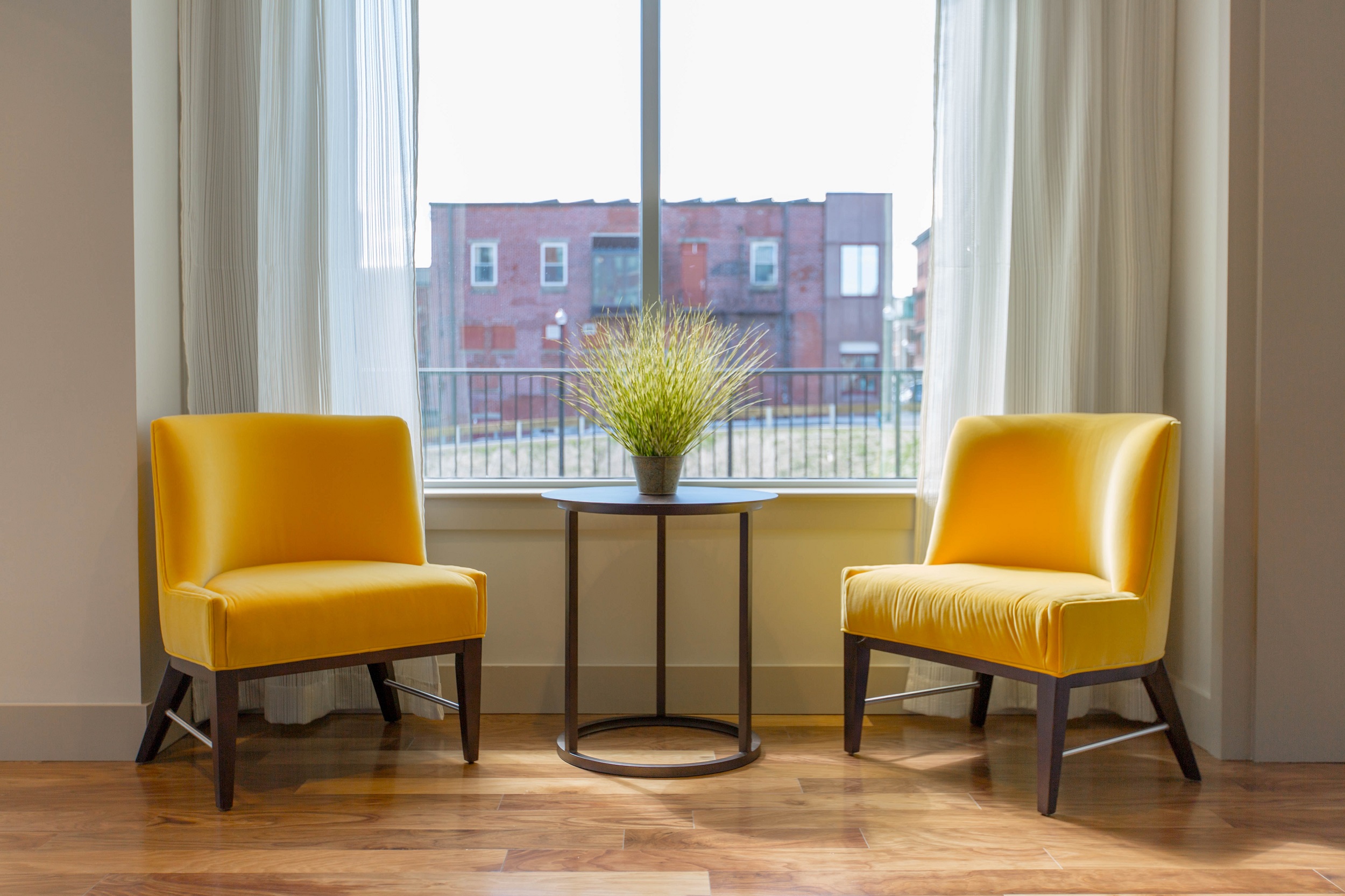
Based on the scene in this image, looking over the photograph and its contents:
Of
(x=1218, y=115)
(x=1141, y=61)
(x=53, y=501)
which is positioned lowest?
(x=53, y=501)

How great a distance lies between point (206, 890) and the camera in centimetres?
170

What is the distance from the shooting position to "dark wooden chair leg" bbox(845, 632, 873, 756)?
245 centimetres

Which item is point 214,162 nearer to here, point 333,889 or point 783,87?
point 783,87

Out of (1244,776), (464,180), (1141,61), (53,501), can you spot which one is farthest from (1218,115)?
(53,501)

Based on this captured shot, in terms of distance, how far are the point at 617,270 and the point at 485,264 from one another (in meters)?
0.43

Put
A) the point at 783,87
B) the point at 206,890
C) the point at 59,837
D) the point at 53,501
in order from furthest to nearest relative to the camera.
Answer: the point at 783,87, the point at 53,501, the point at 59,837, the point at 206,890

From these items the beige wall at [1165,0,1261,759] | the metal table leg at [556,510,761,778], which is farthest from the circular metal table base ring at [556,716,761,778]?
the beige wall at [1165,0,1261,759]

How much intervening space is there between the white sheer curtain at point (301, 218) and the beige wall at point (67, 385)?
247 mm

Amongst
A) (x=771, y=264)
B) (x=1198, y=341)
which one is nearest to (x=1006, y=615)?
(x=1198, y=341)

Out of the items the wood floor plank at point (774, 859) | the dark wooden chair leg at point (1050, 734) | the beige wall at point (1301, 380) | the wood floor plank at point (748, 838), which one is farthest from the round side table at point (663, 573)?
the beige wall at point (1301, 380)

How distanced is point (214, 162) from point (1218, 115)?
108 inches

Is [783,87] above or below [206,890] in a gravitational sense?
above

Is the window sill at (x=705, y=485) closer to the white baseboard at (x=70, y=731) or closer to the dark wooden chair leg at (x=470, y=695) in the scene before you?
the dark wooden chair leg at (x=470, y=695)

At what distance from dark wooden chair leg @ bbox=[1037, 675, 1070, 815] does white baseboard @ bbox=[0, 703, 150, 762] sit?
7.23ft
